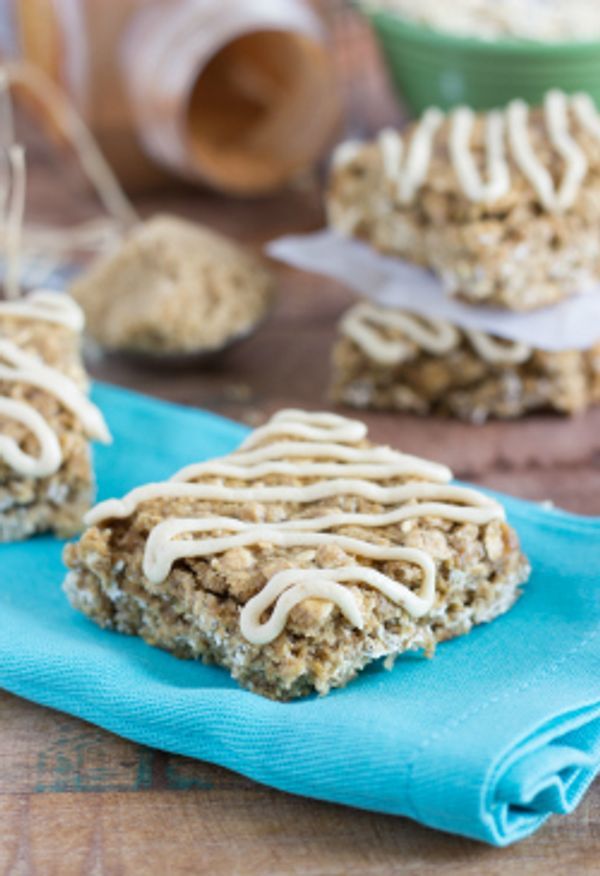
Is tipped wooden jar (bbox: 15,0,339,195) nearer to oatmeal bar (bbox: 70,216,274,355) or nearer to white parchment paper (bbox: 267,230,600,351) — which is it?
oatmeal bar (bbox: 70,216,274,355)

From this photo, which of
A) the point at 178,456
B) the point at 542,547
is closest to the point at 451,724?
the point at 542,547

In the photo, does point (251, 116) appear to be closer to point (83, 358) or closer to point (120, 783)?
point (83, 358)

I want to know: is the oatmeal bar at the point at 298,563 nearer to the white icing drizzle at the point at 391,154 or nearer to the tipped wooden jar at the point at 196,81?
the white icing drizzle at the point at 391,154

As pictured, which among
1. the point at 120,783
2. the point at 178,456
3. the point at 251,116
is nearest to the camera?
the point at 120,783

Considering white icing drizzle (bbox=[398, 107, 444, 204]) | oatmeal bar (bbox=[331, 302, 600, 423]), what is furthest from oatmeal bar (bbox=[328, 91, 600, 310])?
oatmeal bar (bbox=[331, 302, 600, 423])

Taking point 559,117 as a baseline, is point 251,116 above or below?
below

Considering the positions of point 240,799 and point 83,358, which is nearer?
point 240,799
